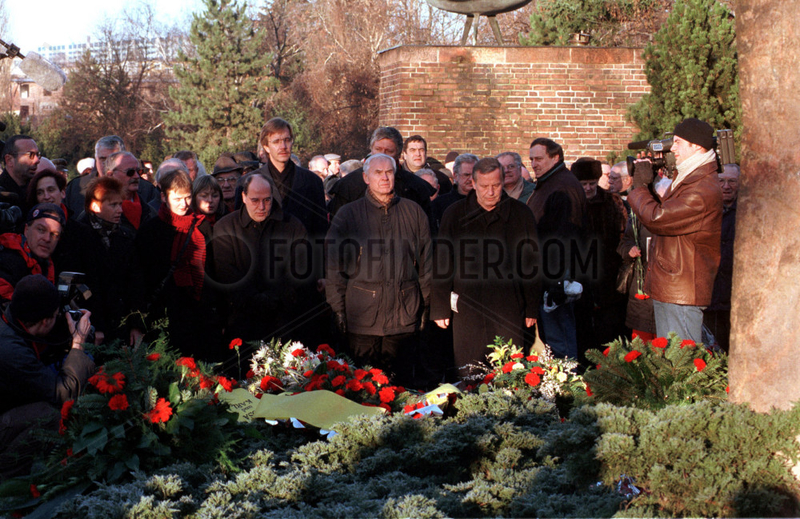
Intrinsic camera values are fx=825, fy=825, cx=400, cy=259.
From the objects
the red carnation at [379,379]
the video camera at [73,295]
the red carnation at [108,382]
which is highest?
the video camera at [73,295]

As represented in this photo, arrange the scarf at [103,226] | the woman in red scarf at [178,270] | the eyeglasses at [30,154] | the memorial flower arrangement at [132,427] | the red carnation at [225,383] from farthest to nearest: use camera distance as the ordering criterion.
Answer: the eyeglasses at [30,154]
the woman in red scarf at [178,270]
the scarf at [103,226]
the red carnation at [225,383]
the memorial flower arrangement at [132,427]

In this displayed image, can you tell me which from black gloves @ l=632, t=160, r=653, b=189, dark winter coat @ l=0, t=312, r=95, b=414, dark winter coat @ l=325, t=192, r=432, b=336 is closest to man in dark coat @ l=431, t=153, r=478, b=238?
dark winter coat @ l=325, t=192, r=432, b=336

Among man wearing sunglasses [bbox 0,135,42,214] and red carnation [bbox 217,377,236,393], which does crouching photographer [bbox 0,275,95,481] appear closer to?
red carnation [bbox 217,377,236,393]

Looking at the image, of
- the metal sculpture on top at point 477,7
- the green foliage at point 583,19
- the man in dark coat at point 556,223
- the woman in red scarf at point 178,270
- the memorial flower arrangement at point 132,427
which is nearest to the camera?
the memorial flower arrangement at point 132,427

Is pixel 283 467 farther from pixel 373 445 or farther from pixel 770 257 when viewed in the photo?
pixel 770 257

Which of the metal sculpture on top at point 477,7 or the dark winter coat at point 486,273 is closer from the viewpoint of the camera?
the dark winter coat at point 486,273

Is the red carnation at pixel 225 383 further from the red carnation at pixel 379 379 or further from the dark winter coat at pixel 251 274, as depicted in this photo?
the dark winter coat at pixel 251 274

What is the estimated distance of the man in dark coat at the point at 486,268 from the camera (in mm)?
5949

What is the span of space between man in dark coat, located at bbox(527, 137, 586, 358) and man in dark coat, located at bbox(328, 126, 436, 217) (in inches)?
37.5

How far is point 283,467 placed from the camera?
12.8 ft

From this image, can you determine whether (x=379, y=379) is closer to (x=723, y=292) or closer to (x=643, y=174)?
(x=643, y=174)

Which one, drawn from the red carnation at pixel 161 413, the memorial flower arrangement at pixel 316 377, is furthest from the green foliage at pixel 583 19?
the red carnation at pixel 161 413

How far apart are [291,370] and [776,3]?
329 cm

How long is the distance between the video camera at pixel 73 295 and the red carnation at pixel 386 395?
171cm
